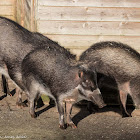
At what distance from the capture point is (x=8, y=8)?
1323cm

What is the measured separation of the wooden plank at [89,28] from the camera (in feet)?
27.6

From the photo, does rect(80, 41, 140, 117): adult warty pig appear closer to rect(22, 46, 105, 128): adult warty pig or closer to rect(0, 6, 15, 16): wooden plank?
rect(22, 46, 105, 128): adult warty pig

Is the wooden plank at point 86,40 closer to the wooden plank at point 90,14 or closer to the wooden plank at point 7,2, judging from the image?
the wooden plank at point 90,14

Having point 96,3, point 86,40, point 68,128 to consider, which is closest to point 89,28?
point 86,40

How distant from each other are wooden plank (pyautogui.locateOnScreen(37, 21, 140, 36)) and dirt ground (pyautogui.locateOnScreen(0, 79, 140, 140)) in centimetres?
168

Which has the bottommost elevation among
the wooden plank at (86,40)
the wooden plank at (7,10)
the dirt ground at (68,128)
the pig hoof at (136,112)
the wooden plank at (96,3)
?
the pig hoof at (136,112)

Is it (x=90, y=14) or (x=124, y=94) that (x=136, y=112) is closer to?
(x=124, y=94)

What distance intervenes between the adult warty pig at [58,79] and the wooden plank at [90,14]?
114 cm

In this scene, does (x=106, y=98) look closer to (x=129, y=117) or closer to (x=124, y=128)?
(x=129, y=117)

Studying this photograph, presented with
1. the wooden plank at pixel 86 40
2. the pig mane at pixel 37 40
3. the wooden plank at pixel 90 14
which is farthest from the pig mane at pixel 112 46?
the pig mane at pixel 37 40

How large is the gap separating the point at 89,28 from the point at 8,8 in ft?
18.0

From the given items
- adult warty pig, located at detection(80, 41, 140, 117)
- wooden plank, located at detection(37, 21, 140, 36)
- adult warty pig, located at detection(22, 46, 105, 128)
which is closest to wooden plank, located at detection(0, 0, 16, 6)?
wooden plank, located at detection(37, 21, 140, 36)

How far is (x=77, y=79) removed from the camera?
22.5 feet

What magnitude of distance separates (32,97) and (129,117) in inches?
82.6
